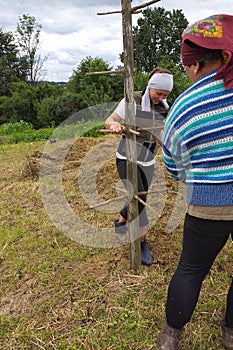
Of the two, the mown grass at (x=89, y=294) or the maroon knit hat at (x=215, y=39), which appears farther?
the mown grass at (x=89, y=294)

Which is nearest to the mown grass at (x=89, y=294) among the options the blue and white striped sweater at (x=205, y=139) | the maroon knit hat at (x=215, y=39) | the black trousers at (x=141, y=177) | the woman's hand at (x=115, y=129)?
the black trousers at (x=141, y=177)

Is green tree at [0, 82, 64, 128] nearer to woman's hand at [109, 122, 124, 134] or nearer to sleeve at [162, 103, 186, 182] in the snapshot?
woman's hand at [109, 122, 124, 134]

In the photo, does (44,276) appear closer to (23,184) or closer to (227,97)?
(227,97)

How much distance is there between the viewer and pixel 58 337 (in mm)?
1836

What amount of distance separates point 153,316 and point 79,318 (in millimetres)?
450

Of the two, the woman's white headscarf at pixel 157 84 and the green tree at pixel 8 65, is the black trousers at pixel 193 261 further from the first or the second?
the green tree at pixel 8 65

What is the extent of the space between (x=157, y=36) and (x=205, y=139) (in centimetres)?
2419

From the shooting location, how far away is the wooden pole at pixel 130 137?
1.76 metres

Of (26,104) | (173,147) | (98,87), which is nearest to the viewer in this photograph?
(173,147)

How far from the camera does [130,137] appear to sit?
1941 millimetres

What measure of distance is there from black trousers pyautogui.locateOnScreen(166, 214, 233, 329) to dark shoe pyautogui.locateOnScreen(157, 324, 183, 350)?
0.05 m

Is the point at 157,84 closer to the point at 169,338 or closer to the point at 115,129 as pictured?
the point at 115,129

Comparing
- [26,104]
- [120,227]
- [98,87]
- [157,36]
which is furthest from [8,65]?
[120,227]

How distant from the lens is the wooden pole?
69.3 inches
